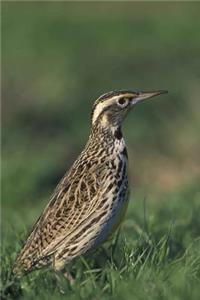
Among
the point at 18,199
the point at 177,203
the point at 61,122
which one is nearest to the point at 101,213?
the point at 177,203

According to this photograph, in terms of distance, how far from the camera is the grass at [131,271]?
562 cm

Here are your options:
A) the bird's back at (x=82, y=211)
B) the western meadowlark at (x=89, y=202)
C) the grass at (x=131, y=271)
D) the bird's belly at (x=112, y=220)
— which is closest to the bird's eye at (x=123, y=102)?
the western meadowlark at (x=89, y=202)

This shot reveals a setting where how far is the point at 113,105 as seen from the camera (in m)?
6.82

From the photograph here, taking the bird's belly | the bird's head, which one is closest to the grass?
the bird's belly

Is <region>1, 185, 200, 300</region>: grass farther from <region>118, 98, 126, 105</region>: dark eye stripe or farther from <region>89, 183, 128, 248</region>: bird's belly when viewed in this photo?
<region>118, 98, 126, 105</region>: dark eye stripe

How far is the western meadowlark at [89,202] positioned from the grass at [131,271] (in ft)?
0.45

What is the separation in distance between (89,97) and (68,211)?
29.6ft

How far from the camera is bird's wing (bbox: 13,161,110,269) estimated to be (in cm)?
658

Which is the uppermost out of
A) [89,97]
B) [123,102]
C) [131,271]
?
[123,102]

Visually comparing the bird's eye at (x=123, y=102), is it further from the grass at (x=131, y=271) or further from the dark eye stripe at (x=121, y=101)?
the grass at (x=131, y=271)

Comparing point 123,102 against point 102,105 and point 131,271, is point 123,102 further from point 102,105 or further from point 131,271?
point 131,271

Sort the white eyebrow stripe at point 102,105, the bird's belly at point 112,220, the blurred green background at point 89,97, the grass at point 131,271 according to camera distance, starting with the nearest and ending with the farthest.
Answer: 1. the grass at point 131,271
2. the bird's belly at point 112,220
3. the white eyebrow stripe at point 102,105
4. the blurred green background at point 89,97

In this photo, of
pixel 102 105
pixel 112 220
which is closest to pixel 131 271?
pixel 112 220

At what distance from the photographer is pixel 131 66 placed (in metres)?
17.6
